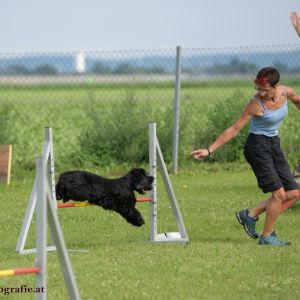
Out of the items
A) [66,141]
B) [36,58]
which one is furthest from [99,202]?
[66,141]

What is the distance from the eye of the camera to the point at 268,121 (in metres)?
8.79

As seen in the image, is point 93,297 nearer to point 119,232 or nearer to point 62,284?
point 62,284

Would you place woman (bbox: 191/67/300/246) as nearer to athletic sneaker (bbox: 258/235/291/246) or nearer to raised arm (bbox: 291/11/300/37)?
athletic sneaker (bbox: 258/235/291/246)

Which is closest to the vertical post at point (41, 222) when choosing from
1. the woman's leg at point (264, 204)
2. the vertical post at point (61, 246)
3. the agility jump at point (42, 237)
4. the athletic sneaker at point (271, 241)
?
the agility jump at point (42, 237)

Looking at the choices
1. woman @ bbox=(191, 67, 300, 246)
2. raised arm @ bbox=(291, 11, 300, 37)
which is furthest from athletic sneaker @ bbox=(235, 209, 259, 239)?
raised arm @ bbox=(291, 11, 300, 37)

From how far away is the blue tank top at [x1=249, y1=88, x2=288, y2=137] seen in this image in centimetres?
877

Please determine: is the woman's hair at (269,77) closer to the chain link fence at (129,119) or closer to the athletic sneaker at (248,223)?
the athletic sneaker at (248,223)

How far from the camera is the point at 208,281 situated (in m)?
7.48

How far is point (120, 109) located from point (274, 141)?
Answer: 711 cm

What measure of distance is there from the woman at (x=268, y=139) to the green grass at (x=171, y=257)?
41 centimetres

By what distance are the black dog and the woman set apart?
90 centimetres

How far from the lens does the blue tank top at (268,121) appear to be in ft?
28.8

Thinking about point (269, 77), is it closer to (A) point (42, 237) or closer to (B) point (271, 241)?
(B) point (271, 241)

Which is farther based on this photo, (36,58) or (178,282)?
(36,58)
